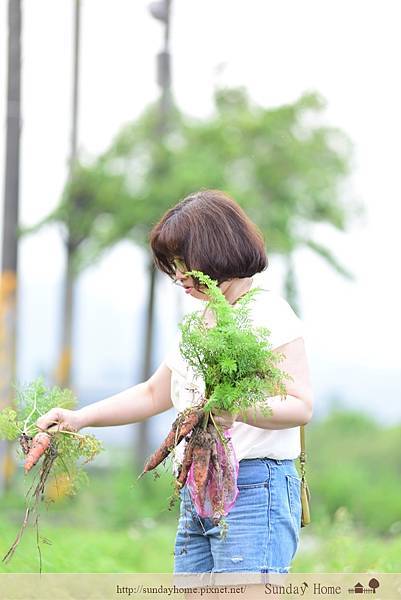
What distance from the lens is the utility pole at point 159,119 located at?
8.65 metres

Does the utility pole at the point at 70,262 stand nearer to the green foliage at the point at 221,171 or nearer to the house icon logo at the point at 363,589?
the green foliage at the point at 221,171

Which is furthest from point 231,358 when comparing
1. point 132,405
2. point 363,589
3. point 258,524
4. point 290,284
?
point 290,284

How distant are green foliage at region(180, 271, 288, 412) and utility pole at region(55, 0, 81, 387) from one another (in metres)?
6.45

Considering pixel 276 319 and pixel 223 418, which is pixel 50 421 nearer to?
pixel 223 418

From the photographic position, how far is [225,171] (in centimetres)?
844

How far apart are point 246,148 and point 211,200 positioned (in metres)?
6.21

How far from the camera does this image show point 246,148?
861cm

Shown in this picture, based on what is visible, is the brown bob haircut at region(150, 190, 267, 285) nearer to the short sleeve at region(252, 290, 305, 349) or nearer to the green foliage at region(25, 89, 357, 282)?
the short sleeve at region(252, 290, 305, 349)

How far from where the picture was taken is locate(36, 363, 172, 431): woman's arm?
2.64m

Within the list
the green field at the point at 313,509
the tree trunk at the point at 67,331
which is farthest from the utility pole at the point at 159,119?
the tree trunk at the point at 67,331

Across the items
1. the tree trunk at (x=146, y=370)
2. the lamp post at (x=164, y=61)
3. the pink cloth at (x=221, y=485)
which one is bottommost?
the tree trunk at (x=146, y=370)

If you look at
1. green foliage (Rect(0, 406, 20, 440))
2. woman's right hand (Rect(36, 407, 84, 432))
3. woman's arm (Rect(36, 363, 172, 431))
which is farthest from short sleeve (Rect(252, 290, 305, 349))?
green foliage (Rect(0, 406, 20, 440))

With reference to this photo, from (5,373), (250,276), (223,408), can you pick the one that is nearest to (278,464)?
(223,408)

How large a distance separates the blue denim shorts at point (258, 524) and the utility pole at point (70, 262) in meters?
6.32
